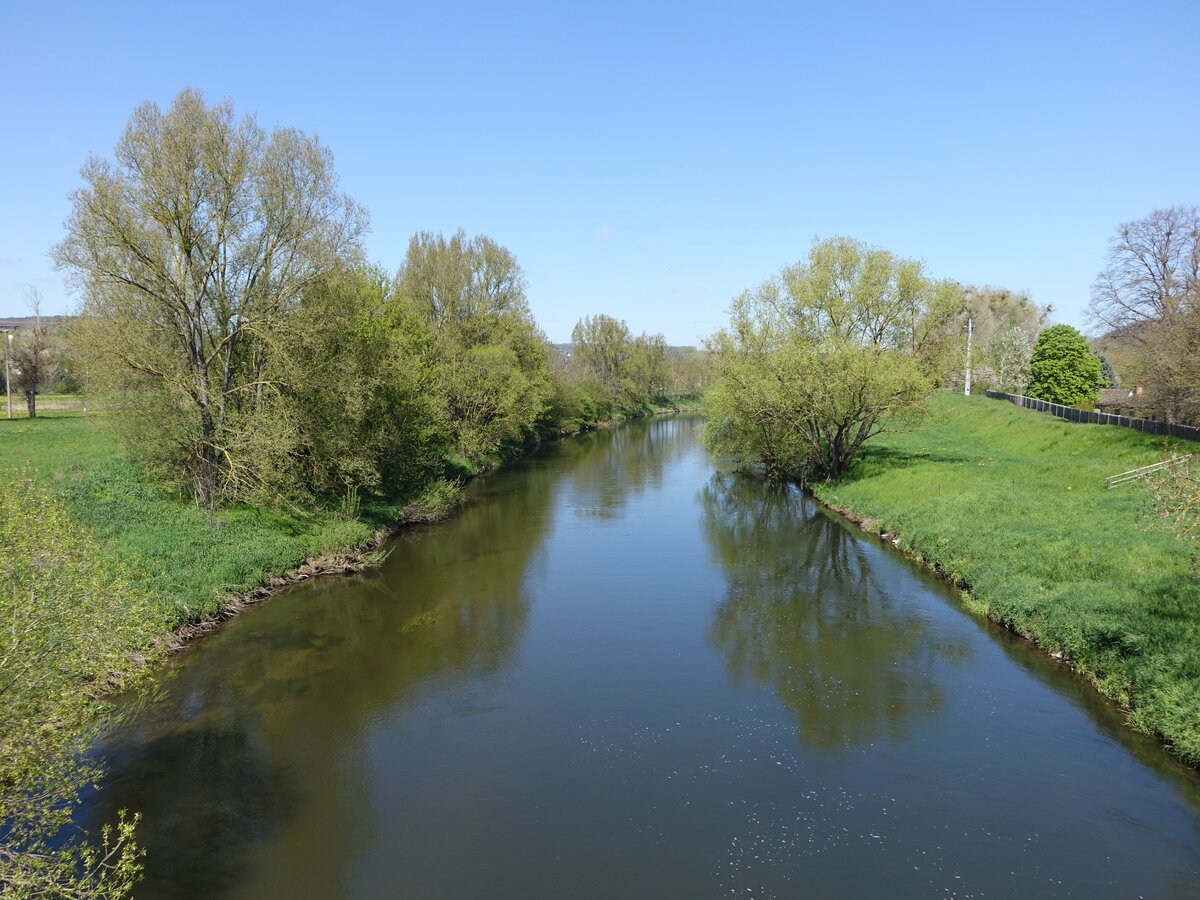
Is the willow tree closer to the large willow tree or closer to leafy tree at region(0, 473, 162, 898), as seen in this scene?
leafy tree at region(0, 473, 162, 898)

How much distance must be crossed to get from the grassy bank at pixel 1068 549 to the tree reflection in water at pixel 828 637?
2057 millimetres

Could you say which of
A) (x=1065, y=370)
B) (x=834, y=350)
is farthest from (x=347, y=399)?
(x=1065, y=370)

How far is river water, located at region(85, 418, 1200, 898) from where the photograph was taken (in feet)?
31.3

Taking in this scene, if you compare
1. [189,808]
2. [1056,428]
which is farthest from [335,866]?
[1056,428]

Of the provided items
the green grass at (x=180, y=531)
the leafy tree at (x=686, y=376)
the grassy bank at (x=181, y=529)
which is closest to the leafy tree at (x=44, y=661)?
the grassy bank at (x=181, y=529)

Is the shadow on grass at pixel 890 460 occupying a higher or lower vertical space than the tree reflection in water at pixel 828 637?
higher

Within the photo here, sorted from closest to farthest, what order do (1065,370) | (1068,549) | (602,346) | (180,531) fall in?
1. (1068,549)
2. (180,531)
3. (1065,370)
4. (602,346)

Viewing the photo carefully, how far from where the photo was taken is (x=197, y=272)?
869 inches

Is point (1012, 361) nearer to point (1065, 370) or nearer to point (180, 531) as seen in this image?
point (1065, 370)

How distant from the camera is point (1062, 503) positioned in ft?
75.4

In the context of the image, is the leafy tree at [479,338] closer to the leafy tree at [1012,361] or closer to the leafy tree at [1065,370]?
the leafy tree at [1065,370]

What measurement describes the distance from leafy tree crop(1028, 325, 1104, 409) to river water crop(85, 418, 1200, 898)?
41532 millimetres

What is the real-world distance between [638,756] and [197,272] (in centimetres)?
2017

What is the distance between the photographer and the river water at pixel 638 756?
9.55 metres
